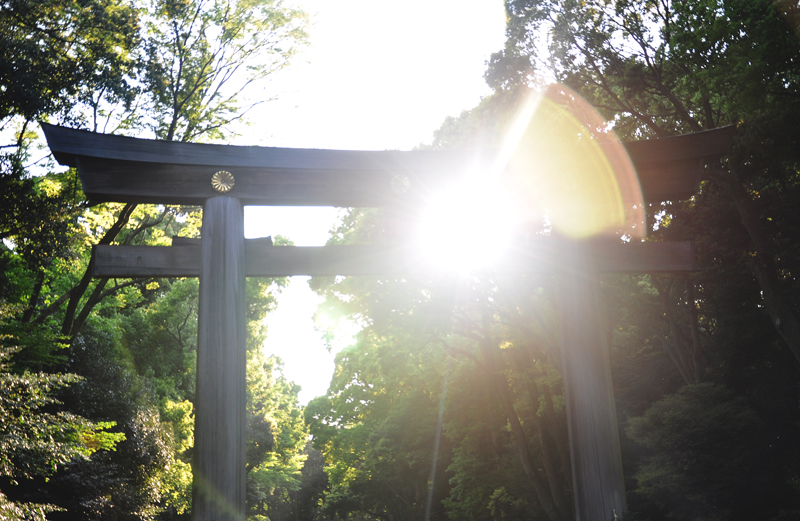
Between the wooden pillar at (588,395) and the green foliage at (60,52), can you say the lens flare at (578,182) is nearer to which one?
the wooden pillar at (588,395)

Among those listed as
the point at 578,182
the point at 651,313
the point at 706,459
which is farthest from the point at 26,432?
the point at 651,313

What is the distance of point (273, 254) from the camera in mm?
5781

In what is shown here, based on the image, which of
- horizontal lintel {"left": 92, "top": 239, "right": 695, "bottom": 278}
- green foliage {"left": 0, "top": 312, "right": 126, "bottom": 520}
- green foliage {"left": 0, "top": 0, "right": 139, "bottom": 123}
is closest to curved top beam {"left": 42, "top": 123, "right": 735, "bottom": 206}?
horizontal lintel {"left": 92, "top": 239, "right": 695, "bottom": 278}

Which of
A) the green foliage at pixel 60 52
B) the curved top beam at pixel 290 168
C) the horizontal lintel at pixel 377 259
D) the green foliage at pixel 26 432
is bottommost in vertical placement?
the green foliage at pixel 26 432

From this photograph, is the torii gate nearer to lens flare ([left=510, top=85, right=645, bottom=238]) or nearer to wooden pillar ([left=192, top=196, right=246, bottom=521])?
wooden pillar ([left=192, top=196, right=246, bottom=521])

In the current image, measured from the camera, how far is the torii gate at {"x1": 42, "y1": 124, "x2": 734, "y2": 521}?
16.1 ft

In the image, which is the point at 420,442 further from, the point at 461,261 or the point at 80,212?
the point at 80,212

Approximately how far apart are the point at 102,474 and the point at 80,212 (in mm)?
6281

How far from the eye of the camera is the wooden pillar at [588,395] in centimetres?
525

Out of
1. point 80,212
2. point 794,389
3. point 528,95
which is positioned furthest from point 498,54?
point 794,389

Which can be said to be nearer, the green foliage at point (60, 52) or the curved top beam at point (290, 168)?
the curved top beam at point (290, 168)

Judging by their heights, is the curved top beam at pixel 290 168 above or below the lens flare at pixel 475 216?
above

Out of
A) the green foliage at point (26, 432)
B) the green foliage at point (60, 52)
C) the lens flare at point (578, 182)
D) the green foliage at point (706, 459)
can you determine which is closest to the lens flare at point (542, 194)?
the lens flare at point (578, 182)

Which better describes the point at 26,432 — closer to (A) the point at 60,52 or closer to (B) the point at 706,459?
(A) the point at 60,52
